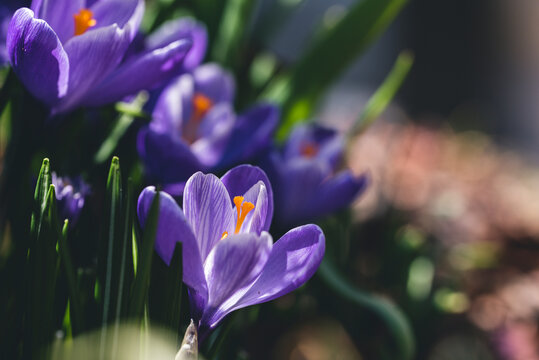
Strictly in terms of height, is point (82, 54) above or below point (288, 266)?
above

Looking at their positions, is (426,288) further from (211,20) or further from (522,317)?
(211,20)

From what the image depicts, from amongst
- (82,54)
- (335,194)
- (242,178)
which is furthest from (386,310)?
(82,54)

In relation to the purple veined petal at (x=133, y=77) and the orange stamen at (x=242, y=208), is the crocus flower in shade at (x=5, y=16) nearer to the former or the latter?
the purple veined petal at (x=133, y=77)

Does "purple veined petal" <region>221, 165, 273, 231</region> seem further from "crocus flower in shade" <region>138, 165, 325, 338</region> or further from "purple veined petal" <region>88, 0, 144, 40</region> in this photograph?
"purple veined petal" <region>88, 0, 144, 40</region>

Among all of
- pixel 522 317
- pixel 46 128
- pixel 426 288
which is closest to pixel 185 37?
pixel 46 128

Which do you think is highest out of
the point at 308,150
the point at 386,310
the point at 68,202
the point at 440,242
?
the point at 68,202

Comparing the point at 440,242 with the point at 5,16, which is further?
the point at 440,242

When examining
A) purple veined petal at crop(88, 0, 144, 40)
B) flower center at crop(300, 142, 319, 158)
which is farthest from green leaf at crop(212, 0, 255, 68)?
purple veined petal at crop(88, 0, 144, 40)

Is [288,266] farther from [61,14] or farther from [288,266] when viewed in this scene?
[61,14]
